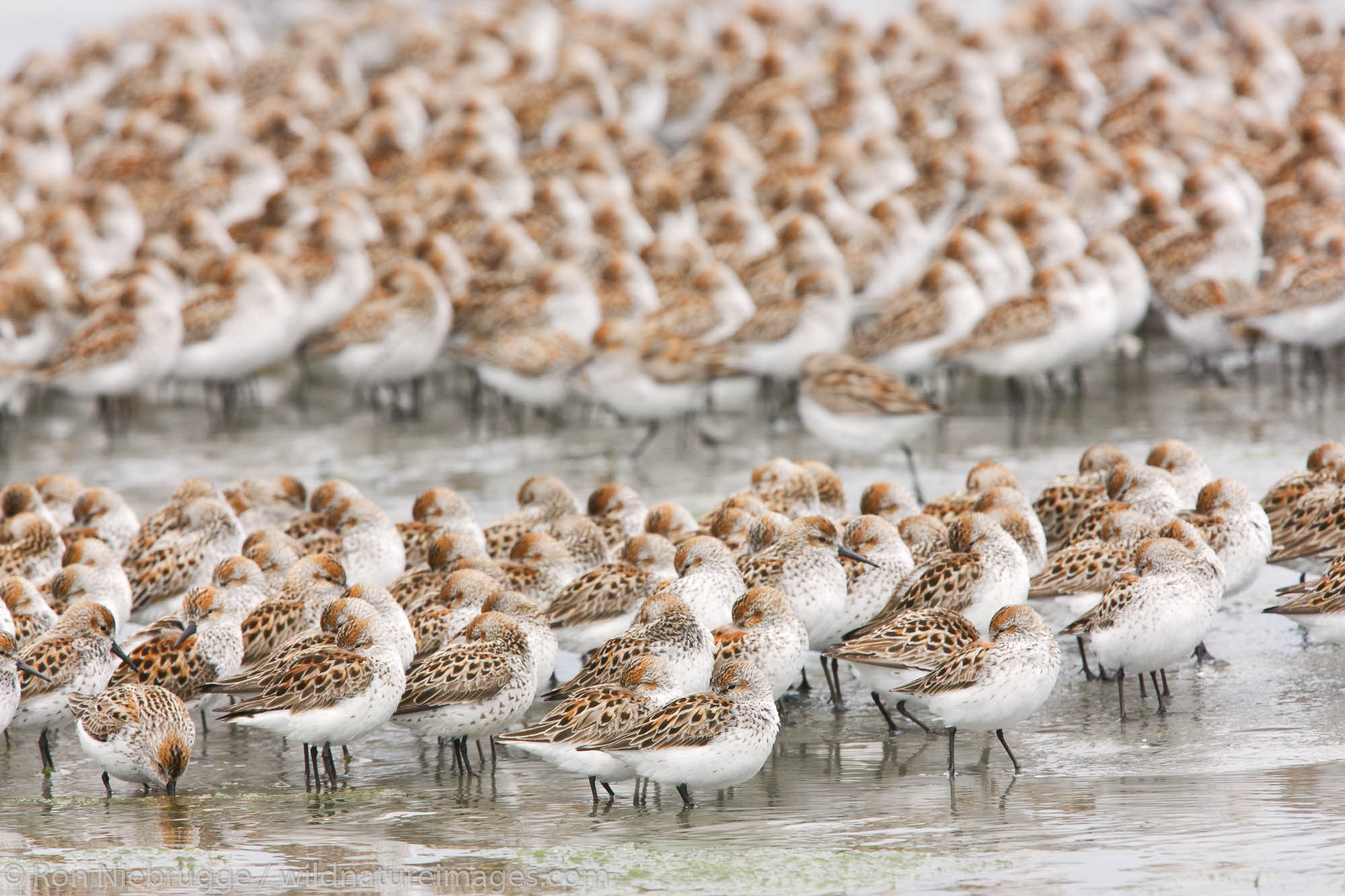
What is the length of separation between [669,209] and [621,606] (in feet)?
34.3

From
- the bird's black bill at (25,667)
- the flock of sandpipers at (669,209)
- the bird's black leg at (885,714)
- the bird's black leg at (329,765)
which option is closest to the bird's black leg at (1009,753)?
the bird's black leg at (885,714)

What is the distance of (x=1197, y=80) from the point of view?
2522 cm

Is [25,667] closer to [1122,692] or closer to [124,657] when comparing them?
[124,657]

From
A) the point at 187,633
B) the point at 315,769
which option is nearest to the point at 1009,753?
the point at 315,769

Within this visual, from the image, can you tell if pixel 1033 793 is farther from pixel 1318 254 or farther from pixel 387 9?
pixel 387 9

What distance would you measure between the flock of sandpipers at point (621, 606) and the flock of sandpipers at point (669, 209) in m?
3.01

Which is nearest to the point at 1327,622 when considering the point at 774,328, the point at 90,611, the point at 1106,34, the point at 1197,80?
the point at 90,611

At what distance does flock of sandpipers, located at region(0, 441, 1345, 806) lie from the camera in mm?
7848

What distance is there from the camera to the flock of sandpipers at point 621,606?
25.7 ft

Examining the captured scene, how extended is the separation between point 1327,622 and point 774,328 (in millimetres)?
6720

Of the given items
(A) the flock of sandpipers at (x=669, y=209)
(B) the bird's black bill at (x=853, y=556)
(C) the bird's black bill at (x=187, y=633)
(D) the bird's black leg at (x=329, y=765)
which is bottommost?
(D) the bird's black leg at (x=329, y=765)

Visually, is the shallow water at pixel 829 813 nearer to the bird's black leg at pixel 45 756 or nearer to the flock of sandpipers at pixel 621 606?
the bird's black leg at pixel 45 756

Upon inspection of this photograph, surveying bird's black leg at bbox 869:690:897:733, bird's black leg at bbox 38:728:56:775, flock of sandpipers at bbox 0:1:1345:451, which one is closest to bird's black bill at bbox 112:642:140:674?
bird's black leg at bbox 38:728:56:775

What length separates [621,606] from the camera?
30.3 ft
